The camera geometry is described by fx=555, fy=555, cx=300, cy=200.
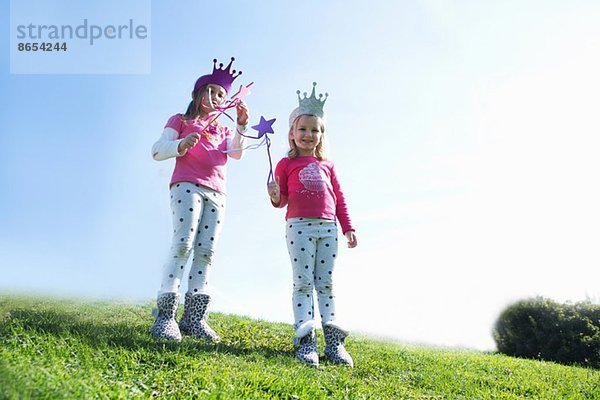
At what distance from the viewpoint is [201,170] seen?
5.64 m

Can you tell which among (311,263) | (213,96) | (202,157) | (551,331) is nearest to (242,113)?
(213,96)

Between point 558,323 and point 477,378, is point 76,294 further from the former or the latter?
point 558,323

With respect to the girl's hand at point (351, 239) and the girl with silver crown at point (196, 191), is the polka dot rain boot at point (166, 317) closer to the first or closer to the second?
the girl with silver crown at point (196, 191)

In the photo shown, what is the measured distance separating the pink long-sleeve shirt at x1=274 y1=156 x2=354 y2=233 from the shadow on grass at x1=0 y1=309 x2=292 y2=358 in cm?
147

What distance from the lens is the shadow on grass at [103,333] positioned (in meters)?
4.67

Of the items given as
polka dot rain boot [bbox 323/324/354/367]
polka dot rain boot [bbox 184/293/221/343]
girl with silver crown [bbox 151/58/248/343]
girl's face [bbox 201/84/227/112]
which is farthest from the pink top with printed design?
polka dot rain boot [bbox 323/324/354/367]

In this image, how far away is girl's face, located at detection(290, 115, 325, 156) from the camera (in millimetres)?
6004

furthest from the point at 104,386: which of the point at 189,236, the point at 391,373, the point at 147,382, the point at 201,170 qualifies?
the point at 391,373

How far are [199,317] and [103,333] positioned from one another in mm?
1045

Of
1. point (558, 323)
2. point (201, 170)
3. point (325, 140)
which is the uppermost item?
point (325, 140)

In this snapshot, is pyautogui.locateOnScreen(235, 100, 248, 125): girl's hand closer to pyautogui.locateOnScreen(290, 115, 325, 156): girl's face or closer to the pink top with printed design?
the pink top with printed design

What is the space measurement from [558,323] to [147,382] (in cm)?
1226

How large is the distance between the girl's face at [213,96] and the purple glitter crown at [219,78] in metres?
0.05

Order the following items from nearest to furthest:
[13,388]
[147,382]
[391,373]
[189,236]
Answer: [13,388]
[147,382]
[189,236]
[391,373]
